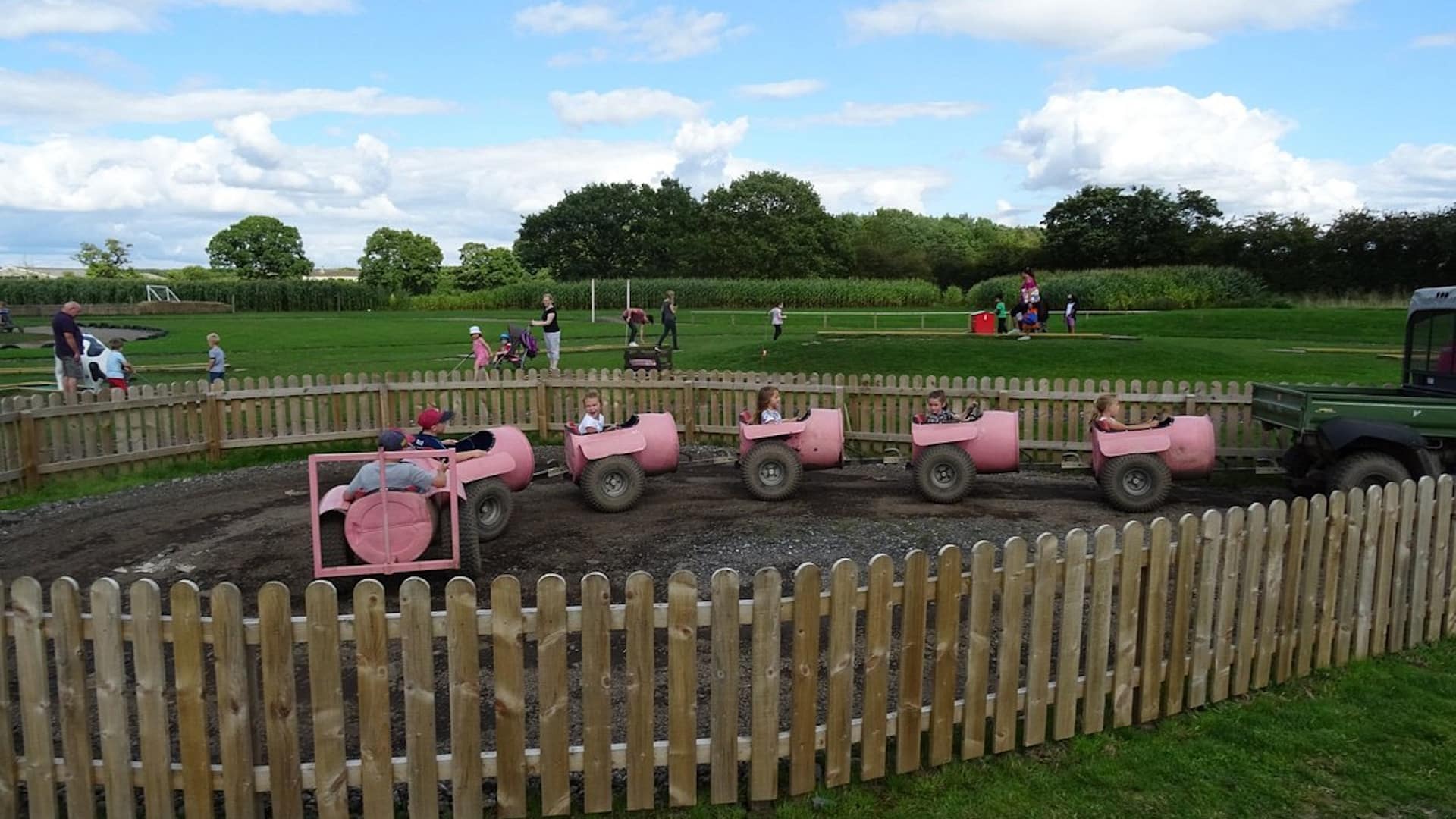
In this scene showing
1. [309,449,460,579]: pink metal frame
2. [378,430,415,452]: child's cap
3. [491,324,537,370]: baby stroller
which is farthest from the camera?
[491,324,537,370]: baby stroller

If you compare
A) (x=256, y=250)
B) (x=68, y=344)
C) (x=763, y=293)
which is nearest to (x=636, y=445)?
(x=68, y=344)

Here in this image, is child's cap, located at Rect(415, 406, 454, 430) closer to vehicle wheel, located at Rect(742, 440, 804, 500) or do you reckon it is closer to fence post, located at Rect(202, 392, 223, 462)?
vehicle wheel, located at Rect(742, 440, 804, 500)

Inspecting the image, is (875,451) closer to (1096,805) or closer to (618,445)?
(618,445)

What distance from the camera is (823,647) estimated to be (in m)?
6.43

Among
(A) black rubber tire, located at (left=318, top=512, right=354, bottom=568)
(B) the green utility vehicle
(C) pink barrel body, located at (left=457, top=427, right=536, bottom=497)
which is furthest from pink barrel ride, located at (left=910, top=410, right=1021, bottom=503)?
(A) black rubber tire, located at (left=318, top=512, right=354, bottom=568)

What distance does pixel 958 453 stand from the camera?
10602mm

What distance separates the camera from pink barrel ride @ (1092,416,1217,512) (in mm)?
10242

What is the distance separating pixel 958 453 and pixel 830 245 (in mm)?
88748

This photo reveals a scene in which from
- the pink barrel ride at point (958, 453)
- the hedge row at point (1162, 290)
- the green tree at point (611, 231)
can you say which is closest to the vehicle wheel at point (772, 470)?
the pink barrel ride at point (958, 453)

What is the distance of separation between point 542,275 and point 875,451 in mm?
97878

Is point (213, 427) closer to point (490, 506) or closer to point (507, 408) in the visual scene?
point (507, 408)

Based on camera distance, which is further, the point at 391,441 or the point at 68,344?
the point at 68,344

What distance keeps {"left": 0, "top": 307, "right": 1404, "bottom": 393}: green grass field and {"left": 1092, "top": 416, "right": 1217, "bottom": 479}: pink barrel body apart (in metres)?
7.67

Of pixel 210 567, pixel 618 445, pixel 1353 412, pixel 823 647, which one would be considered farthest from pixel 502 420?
pixel 1353 412
